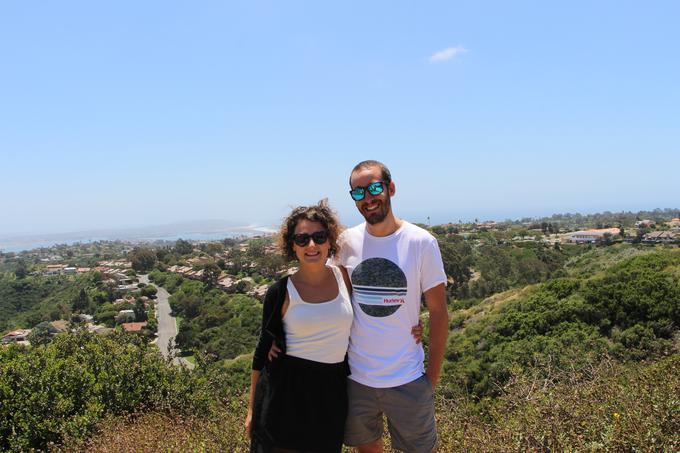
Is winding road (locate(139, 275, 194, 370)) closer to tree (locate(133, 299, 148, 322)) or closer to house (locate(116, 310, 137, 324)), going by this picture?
tree (locate(133, 299, 148, 322))

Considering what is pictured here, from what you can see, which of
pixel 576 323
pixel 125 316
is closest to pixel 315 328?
pixel 576 323

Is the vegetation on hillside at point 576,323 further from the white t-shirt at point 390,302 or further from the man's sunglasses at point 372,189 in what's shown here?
the man's sunglasses at point 372,189

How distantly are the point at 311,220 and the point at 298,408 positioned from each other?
86 cm

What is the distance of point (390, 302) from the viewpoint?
2021mm

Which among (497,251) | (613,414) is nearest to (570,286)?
(613,414)

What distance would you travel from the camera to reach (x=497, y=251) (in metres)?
42.8

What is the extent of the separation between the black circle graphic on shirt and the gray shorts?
14.7 inches

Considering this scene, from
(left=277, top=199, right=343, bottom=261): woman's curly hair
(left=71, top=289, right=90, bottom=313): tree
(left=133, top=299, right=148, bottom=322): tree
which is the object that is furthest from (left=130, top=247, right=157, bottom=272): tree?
(left=277, top=199, right=343, bottom=261): woman's curly hair

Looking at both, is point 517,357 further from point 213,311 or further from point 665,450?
point 213,311

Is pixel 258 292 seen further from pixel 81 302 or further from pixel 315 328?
pixel 315 328

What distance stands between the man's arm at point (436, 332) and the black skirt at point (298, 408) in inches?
19.1

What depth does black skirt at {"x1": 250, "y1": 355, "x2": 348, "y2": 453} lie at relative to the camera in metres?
1.90

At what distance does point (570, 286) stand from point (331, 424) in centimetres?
1894

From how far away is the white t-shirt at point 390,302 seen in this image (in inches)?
79.5
